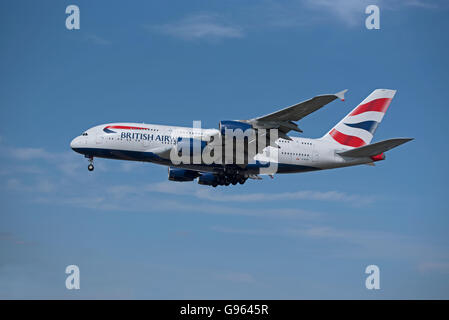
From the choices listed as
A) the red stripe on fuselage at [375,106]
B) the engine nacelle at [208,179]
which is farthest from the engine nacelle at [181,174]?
the red stripe on fuselage at [375,106]

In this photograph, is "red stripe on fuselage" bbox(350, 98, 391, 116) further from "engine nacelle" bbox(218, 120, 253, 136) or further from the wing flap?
"engine nacelle" bbox(218, 120, 253, 136)

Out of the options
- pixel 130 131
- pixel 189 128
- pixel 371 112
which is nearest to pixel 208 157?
pixel 189 128

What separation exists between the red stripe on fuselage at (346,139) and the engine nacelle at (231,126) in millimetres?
9890

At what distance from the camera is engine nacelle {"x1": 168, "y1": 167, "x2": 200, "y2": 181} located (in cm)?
5062

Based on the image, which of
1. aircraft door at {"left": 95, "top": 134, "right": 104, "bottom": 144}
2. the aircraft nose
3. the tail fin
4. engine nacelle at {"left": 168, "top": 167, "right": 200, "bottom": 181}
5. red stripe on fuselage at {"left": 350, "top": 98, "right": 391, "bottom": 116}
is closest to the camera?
aircraft door at {"left": 95, "top": 134, "right": 104, "bottom": 144}

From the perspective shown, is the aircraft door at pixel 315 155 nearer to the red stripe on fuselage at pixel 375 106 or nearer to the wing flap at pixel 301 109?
the red stripe on fuselage at pixel 375 106

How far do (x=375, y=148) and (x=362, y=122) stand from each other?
6981mm

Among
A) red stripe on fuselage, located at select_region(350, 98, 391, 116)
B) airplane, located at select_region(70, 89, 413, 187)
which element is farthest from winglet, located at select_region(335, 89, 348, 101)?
red stripe on fuselage, located at select_region(350, 98, 391, 116)

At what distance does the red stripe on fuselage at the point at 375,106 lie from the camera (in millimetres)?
50869

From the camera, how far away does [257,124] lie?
4125 cm

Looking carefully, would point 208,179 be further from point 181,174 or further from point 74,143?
point 74,143

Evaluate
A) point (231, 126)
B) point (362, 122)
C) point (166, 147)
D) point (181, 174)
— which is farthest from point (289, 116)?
point (181, 174)

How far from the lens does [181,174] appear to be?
167ft
